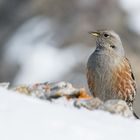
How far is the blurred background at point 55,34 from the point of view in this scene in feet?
100

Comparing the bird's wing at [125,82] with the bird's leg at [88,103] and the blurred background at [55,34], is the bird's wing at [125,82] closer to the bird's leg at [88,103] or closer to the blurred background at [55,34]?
the bird's leg at [88,103]

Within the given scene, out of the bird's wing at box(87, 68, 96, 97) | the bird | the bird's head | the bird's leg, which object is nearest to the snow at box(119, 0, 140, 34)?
the bird's head

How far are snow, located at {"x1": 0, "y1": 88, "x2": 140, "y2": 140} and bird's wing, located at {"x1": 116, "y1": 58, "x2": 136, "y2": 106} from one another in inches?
188

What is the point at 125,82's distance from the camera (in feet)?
39.0

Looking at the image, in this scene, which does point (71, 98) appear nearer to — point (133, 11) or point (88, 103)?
point (88, 103)

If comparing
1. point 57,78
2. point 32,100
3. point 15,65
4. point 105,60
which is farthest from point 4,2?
point 32,100

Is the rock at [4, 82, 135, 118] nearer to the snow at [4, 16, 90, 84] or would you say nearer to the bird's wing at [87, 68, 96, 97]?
the bird's wing at [87, 68, 96, 97]

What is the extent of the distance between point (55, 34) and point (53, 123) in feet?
91.7

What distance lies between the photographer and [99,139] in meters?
6.26

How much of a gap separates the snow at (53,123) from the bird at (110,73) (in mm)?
4565

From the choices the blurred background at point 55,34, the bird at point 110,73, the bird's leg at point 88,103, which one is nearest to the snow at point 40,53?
the blurred background at point 55,34

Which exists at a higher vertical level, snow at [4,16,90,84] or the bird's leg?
snow at [4,16,90,84]

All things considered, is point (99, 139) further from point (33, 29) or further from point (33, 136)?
point (33, 29)

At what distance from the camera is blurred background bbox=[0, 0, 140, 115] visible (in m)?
30.5
